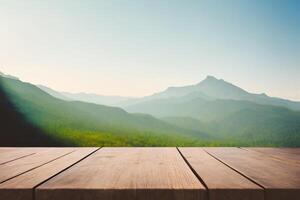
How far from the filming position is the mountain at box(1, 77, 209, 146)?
12844 mm

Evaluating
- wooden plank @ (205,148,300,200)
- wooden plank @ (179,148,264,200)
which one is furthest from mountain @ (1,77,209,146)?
wooden plank @ (179,148,264,200)

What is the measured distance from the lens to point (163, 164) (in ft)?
3.91

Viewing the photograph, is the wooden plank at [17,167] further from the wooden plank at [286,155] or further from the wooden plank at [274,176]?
the wooden plank at [286,155]

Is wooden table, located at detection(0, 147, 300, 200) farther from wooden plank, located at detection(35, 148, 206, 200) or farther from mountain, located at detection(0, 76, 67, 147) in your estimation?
mountain, located at detection(0, 76, 67, 147)

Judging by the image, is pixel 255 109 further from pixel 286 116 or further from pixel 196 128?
pixel 196 128

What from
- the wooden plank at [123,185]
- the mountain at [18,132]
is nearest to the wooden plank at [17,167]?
the wooden plank at [123,185]

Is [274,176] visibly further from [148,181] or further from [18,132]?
[18,132]

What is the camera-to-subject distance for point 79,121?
15633mm

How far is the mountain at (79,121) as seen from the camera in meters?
12.8

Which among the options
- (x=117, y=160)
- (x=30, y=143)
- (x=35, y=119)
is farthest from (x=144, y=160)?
(x=35, y=119)

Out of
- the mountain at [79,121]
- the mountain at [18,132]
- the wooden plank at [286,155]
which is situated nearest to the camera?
the wooden plank at [286,155]

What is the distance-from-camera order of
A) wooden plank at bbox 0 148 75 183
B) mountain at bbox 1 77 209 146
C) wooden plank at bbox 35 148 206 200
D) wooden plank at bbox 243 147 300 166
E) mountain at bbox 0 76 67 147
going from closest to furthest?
wooden plank at bbox 35 148 206 200 → wooden plank at bbox 0 148 75 183 → wooden plank at bbox 243 147 300 166 → mountain at bbox 0 76 67 147 → mountain at bbox 1 77 209 146

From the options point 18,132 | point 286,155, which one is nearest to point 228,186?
point 286,155

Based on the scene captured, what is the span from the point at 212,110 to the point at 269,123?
20.0ft
